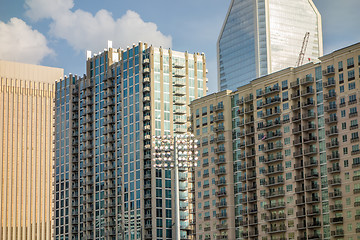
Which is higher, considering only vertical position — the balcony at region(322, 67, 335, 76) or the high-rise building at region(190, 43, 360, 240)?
the balcony at region(322, 67, 335, 76)

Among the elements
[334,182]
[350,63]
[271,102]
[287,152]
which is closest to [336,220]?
[334,182]

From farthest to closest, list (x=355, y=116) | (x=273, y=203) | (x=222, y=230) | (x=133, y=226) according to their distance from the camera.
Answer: (x=133, y=226) → (x=222, y=230) → (x=273, y=203) → (x=355, y=116)

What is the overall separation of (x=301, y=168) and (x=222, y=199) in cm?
2546

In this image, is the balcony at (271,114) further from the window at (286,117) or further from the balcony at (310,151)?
the balcony at (310,151)

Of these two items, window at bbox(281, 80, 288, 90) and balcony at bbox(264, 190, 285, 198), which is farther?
window at bbox(281, 80, 288, 90)

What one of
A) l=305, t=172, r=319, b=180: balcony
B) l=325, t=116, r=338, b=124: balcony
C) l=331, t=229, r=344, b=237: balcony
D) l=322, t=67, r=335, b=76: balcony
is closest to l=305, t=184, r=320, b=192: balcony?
l=305, t=172, r=319, b=180: balcony

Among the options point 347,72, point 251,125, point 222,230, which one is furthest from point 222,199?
point 347,72

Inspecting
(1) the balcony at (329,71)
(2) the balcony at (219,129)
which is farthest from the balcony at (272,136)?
(1) the balcony at (329,71)

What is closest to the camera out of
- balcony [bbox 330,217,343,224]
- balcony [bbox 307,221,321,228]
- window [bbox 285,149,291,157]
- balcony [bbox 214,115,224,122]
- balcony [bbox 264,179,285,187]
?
balcony [bbox 330,217,343,224]

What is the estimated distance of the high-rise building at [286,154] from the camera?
146 metres

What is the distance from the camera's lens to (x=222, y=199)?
172625mm

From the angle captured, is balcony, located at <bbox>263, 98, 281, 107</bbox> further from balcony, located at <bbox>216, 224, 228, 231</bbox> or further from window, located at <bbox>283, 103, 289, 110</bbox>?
balcony, located at <bbox>216, 224, 228, 231</bbox>

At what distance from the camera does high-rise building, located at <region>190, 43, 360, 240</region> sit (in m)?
146

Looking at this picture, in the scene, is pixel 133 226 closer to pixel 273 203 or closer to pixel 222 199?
pixel 222 199
